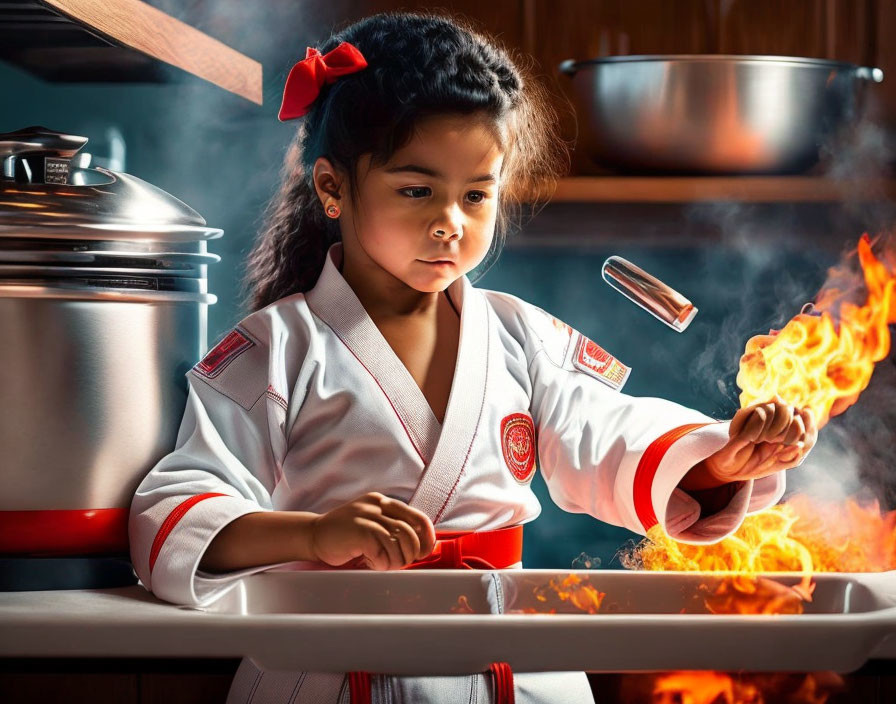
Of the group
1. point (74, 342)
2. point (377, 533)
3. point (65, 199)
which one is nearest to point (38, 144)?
point (65, 199)

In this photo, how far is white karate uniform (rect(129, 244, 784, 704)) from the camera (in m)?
0.87

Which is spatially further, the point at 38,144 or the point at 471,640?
the point at 38,144

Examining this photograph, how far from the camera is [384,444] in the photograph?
0.94m

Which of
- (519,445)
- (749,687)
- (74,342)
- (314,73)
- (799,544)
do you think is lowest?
(749,687)

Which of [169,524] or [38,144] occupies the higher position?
[38,144]

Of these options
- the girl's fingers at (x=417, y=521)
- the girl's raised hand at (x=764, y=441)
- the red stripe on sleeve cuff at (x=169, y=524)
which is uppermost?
the girl's raised hand at (x=764, y=441)

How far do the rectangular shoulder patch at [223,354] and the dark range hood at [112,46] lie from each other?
0.31 meters

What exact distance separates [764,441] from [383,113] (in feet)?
1.48

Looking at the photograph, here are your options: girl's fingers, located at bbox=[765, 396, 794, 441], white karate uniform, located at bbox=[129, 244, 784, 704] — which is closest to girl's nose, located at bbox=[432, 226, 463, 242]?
white karate uniform, located at bbox=[129, 244, 784, 704]

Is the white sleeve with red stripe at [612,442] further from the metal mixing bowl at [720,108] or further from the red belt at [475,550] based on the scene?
the metal mixing bowl at [720,108]

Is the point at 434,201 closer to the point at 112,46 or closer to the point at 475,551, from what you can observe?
the point at 475,551

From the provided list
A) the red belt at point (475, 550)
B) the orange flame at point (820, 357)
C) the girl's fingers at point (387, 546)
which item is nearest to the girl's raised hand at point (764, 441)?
the orange flame at point (820, 357)

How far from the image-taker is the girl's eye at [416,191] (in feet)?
3.07

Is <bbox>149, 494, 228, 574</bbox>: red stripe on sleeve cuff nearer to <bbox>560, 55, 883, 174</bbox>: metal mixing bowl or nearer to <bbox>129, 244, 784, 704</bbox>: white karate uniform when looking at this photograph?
<bbox>129, 244, 784, 704</bbox>: white karate uniform
